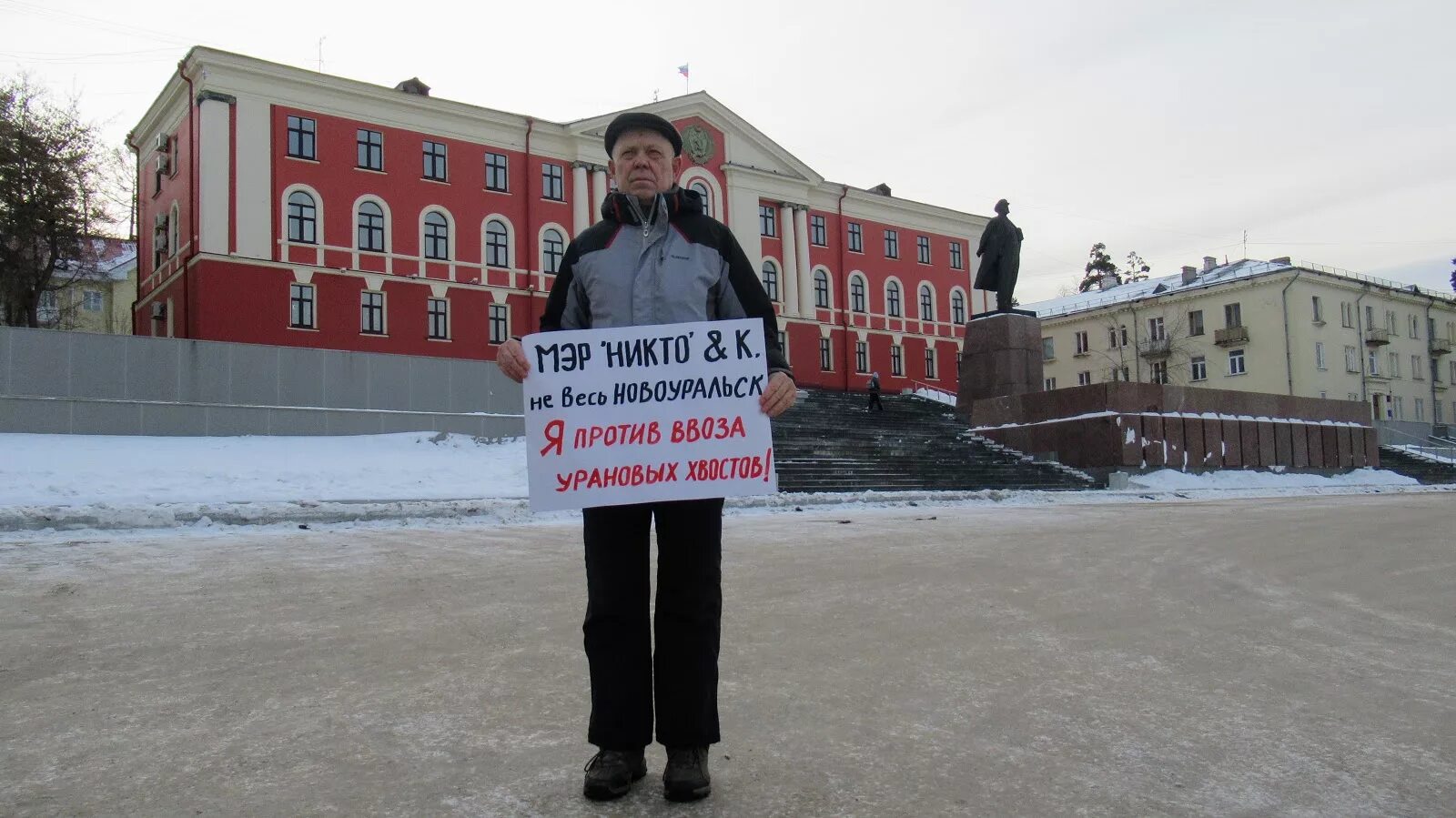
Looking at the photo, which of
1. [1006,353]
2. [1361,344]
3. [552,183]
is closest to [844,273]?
[552,183]

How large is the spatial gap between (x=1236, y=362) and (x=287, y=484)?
171 feet

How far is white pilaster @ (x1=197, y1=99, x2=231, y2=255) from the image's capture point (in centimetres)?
3003

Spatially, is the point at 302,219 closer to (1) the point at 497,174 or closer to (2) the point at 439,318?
(2) the point at 439,318

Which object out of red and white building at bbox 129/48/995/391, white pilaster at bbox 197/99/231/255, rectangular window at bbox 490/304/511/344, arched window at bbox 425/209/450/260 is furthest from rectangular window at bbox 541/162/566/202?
white pilaster at bbox 197/99/231/255

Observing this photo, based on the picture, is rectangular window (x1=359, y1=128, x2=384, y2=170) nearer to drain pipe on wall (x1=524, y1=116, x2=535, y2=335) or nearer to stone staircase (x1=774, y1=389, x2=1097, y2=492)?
drain pipe on wall (x1=524, y1=116, x2=535, y2=335)

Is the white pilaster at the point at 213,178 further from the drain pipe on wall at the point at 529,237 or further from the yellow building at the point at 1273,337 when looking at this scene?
the yellow building at the point at 1273,337

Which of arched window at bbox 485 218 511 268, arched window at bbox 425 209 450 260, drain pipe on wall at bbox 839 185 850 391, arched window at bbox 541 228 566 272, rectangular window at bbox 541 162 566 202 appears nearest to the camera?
arched window at bbox 425 209 450 260

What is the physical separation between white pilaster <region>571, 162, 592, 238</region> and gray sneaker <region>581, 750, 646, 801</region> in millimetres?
35530

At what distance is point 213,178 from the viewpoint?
3020 centimetres

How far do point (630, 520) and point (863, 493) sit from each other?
48.6 ft

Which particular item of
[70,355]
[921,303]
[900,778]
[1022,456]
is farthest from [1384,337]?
[900,778]

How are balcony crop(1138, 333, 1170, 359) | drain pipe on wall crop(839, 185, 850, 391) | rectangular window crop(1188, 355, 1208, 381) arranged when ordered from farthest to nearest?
balcony crop(1138, 333, 1170, 359)
rectangular window crop(1188, 355, 1208, 381)
drain pipe on wall crop(839, 185, 850, 391)

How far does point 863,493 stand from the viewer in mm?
17562

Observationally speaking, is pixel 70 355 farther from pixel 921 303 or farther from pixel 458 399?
pixel 921 303
